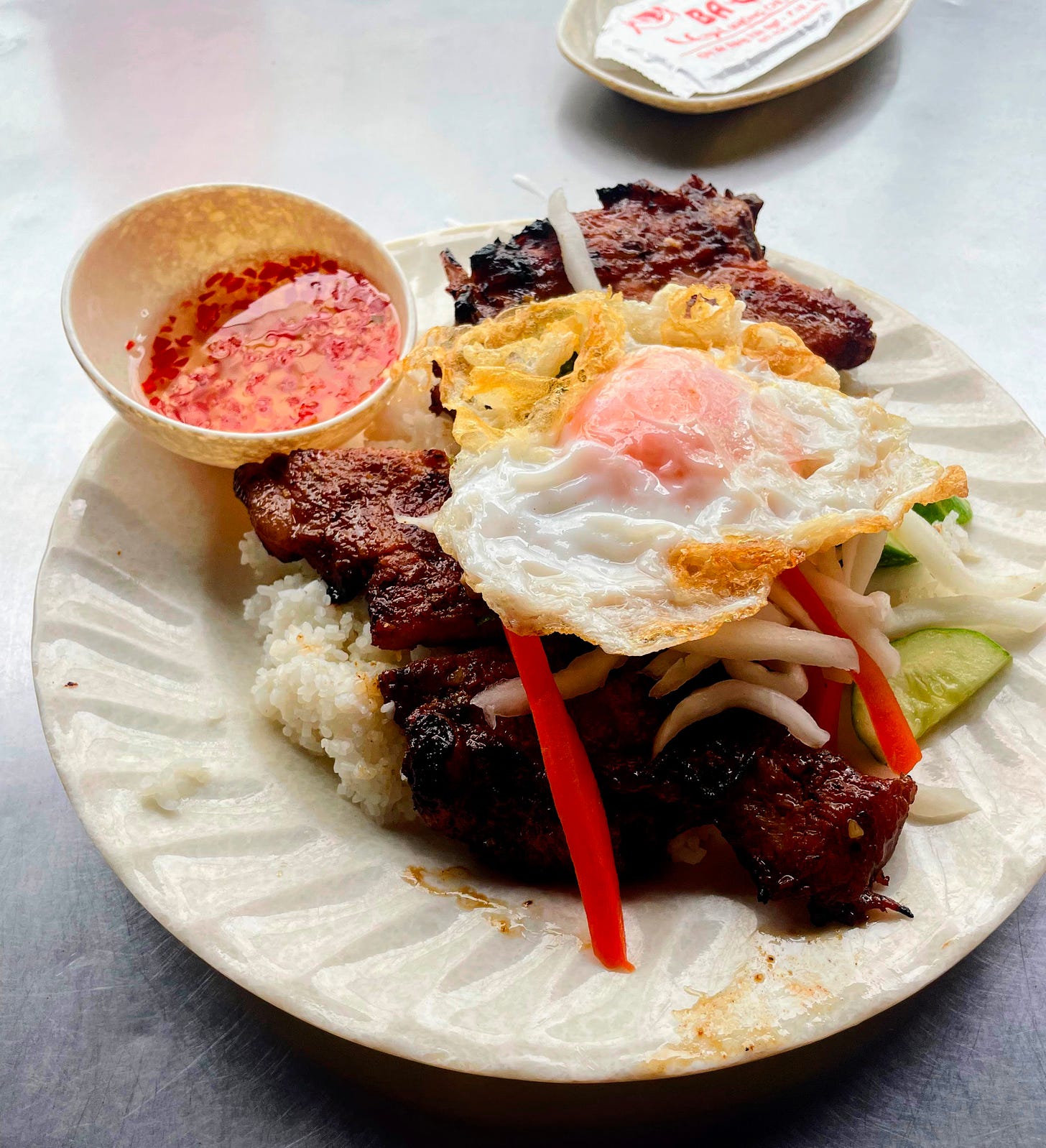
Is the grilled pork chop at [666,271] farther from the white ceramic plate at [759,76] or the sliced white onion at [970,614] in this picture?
the white ceramic plate at [759,76]

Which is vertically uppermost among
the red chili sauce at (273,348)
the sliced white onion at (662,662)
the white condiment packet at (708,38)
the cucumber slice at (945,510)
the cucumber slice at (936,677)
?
the white condiment packet at (708,38)

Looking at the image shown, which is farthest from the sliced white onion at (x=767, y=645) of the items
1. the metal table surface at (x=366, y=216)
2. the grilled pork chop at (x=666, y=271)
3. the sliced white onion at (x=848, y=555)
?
the grilled pork chop at (x=666, y=271)

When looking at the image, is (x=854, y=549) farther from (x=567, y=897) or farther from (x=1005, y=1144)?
(x=1005, y=1144)

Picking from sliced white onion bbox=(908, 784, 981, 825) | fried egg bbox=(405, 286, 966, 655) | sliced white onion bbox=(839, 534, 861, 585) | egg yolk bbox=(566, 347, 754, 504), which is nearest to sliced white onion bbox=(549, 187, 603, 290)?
fried egg bbox=(405, 286, 966, 655)

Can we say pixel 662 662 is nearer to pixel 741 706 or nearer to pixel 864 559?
pixel 741 706

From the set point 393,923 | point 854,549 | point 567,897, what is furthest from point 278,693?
point 854,549

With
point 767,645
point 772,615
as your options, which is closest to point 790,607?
point 772,615
